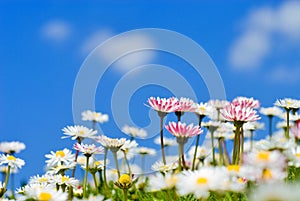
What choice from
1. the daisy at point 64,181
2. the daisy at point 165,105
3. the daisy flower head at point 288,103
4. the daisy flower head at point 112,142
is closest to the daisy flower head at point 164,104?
the daisy at point 165,105

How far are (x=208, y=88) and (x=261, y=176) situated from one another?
6.04 ft

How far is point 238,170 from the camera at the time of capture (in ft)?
5.24

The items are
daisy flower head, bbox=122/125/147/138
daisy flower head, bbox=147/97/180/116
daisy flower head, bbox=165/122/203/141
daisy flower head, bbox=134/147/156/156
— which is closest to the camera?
daisy flower head, bbox=165/122/203/141

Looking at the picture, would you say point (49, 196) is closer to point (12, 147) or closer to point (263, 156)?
point (263, 156)

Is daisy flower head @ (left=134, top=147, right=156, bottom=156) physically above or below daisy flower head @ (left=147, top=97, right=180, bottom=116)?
above

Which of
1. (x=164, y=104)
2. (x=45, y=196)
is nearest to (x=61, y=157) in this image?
(x=164, y=104)

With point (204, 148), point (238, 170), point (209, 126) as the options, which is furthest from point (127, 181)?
point (204, 148)

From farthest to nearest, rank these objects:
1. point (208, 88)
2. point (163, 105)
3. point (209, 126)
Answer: point (209, 126) < point (208, 88) < point (163, 105)

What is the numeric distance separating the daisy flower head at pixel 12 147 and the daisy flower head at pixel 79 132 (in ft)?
2.59

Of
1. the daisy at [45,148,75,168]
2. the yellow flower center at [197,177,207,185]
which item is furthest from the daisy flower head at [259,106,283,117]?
the yellow flower center at [197,177,207,185]

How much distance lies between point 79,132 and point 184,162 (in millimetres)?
512

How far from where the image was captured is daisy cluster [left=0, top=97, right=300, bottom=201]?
4.56 ft

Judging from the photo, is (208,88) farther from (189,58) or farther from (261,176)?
(261,176)

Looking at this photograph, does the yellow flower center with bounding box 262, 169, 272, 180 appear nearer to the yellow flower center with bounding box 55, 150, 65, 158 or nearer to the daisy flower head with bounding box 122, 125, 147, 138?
the yellow flower center with bounding box 55, 150, 65, 158
